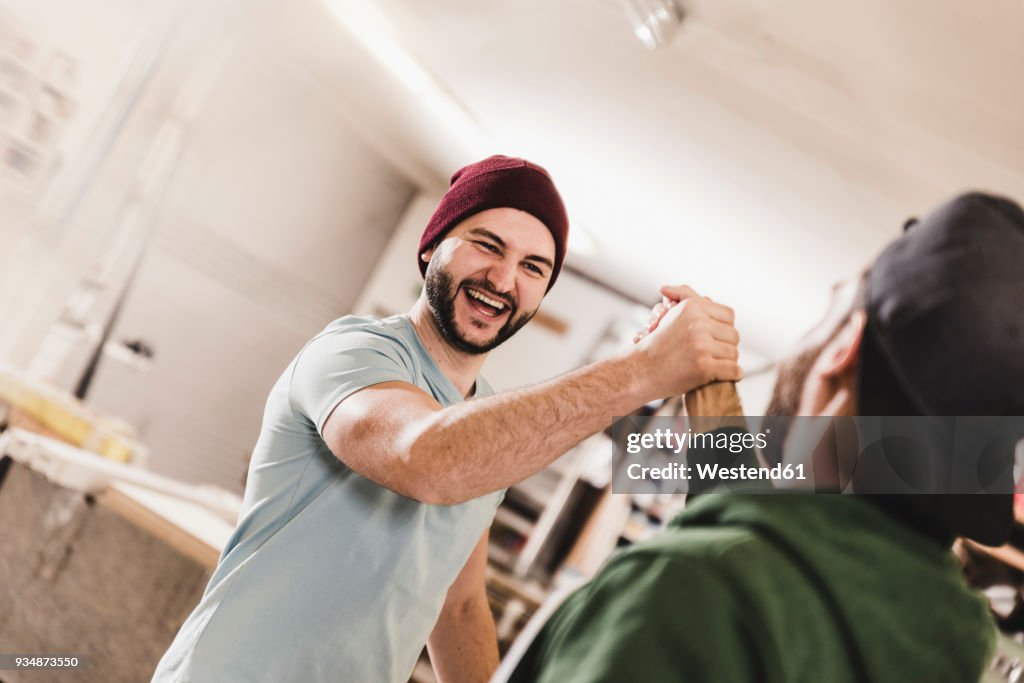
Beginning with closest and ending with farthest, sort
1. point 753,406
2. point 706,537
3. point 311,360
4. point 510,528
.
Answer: point 706,537 < point 311,360 < point 510,528 < point 753,406

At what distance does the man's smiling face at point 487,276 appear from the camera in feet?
4.40

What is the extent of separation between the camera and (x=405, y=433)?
2.97 feet

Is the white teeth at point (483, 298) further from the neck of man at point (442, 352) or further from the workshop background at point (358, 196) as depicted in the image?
the workshop background at point (358, 196)

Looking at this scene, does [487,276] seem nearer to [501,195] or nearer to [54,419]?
[501,195]

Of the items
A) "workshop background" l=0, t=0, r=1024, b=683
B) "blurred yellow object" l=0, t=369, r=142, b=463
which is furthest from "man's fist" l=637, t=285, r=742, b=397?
"blurred yellow object" l=0, t=369, r=142, b=463

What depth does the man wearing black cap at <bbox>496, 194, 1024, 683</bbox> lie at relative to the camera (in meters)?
0.57

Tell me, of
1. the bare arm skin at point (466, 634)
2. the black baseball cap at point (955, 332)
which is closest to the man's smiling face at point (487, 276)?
the bare arm skin at point (466, 634)

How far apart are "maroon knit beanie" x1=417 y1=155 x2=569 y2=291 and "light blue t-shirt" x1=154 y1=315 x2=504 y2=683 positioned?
384 mm

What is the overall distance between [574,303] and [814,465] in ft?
19.4

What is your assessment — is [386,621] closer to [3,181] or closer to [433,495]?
[433,495]

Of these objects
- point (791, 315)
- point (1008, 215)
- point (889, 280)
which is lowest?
point (889, 280)

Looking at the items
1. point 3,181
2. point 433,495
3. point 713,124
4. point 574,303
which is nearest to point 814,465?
point 433,495

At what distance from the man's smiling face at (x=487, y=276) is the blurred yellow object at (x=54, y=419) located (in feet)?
7.30

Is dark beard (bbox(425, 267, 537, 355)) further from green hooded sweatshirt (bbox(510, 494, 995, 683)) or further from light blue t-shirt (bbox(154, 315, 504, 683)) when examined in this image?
green hooded sweatshirt (bbox(510, 494, 995, 683))
